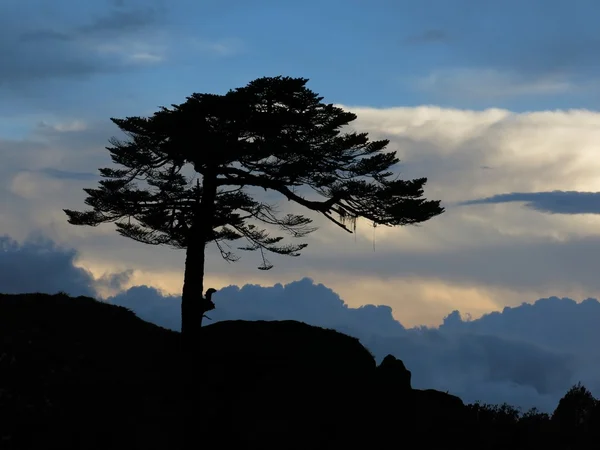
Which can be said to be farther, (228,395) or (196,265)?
(196,265)

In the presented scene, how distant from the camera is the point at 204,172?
3017 centimetres

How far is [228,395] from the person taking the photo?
29.4m

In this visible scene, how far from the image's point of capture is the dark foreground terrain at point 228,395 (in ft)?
87.4

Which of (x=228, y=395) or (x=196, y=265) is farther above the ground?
(x=196, y=265)

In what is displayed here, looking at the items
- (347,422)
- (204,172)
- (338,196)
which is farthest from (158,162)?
(347,422)

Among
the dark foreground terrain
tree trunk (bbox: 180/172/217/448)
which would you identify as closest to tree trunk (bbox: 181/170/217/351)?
tree trunk (bbox: 180/172/217/448)

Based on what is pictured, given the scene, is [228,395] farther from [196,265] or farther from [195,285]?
[196,265]

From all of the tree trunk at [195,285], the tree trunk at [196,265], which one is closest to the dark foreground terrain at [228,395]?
the tree trunk at [195,285]

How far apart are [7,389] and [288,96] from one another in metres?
14.4

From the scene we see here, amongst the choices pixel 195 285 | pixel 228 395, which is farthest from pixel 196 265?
pixel 228 395

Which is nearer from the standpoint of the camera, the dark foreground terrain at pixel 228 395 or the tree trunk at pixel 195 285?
the dark foreground terrain at pixel 228 395

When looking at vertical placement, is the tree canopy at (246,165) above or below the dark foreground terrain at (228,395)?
above

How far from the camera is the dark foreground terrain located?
2664cm

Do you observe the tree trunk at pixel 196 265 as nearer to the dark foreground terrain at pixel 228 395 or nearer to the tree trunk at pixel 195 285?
the tree trunk at pixel 195 285
